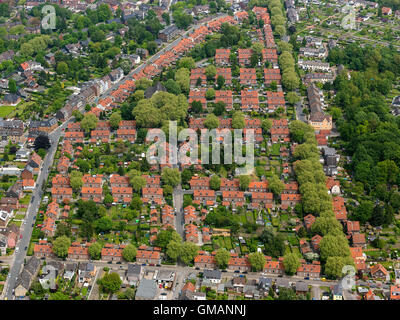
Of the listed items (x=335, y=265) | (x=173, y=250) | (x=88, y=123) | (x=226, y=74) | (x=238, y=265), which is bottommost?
(x=226, y=74)

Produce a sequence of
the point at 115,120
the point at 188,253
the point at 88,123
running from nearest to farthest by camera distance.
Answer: the point at 188,253
the point at 88,123
the point at 115,120

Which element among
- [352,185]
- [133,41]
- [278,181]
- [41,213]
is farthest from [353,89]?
[41,213]

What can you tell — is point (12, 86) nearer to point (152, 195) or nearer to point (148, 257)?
point (152, 195)

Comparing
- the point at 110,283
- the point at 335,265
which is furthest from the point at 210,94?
the point at 110,283

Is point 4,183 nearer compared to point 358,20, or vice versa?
point 4,183

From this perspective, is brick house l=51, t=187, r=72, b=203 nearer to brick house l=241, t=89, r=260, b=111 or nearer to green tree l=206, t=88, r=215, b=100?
green tree l=206, t=88, r=215, b=100

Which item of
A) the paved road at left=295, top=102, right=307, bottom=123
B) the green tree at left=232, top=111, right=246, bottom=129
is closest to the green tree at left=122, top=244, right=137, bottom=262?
the green tree at left=232, top=111, right=246, bottom=129

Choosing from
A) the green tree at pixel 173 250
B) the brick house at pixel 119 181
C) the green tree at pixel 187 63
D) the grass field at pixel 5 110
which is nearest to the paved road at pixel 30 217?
the brick house at pixel 119 181

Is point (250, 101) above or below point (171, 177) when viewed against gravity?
below

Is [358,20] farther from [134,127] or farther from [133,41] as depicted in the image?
[134,127]
